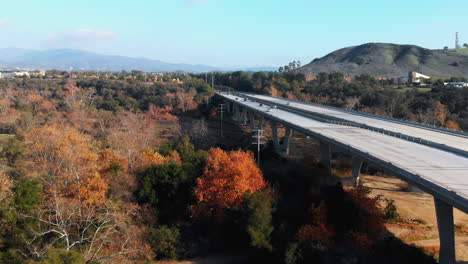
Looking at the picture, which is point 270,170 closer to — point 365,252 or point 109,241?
point 365,252

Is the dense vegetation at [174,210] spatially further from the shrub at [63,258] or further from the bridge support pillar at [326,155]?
the bridge support pillar at [326,155]

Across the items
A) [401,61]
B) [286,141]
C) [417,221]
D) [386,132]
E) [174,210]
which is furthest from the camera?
[401,61]

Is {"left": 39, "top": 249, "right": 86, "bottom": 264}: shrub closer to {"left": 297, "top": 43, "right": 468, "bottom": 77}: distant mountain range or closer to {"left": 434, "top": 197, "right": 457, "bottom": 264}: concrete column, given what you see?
{"left": 434, "top": 197, "right": 457, "bottom": 264}: concrete column

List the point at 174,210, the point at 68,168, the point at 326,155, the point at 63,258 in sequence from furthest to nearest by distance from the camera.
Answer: the point at 326,155 < the point at 68,168 < the point at 174,210 < the point at 63,258

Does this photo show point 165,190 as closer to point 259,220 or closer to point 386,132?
point 259,220

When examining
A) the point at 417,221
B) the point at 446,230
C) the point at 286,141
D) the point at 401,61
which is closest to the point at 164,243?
the point at 446,230

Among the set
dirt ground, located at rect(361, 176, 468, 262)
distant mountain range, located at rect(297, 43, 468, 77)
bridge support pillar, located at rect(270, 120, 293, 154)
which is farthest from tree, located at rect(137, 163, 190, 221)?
distant mountain range, located at rect(297, 43, 468, 77)

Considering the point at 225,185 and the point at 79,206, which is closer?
the point at 79,206
